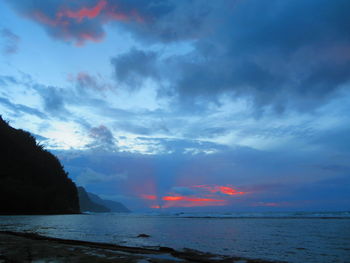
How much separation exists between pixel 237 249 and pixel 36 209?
178147 mm

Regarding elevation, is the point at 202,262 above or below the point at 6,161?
below

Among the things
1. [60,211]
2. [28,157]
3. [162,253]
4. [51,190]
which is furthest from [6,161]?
[162,253]

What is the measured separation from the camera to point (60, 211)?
19238 cm

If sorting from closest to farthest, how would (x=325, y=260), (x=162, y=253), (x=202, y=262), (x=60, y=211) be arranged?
(x=202, y=262) < (x=325, y=260) < (x=162, y=253) < (x=60, y=211)

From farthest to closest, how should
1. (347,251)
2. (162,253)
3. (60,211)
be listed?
(60,211)
(347,251)
(162,253)

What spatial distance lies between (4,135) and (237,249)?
196m

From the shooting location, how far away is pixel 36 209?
177750 millimetres

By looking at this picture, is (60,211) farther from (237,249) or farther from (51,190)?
(237,249)

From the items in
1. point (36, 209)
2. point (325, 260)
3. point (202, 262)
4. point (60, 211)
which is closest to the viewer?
point (202, 262)

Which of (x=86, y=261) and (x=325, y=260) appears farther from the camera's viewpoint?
(x=325, y=260)

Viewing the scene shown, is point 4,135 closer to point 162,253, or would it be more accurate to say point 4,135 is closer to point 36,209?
point 36,209

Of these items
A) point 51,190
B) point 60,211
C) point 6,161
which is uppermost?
point 6,161

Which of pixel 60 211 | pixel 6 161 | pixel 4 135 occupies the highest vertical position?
pixel 4 135

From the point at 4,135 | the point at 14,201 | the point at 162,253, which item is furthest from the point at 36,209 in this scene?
the point at 162,253
